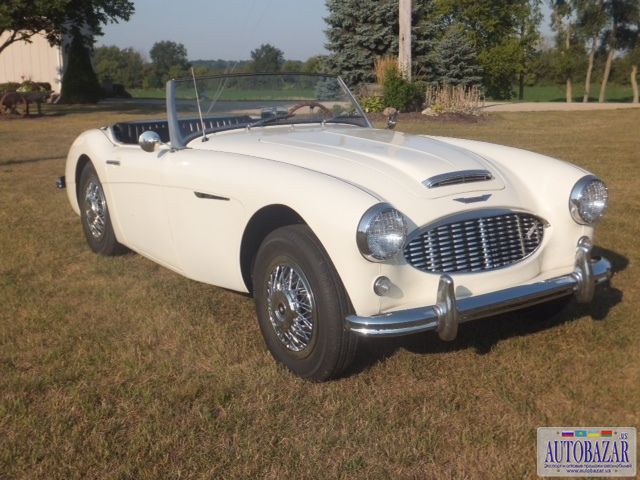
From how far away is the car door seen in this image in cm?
406

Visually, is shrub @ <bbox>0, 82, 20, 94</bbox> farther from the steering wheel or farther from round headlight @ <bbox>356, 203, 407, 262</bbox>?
round headlight @ <bbox>356, 203, 407, 262</bbox>

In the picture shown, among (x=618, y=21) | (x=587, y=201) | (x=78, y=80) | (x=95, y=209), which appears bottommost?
(x=95, y=209)

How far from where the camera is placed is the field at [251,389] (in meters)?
2.53

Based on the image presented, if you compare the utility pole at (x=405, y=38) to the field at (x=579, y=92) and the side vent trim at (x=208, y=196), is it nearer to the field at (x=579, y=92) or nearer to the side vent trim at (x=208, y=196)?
the side vent trim at (x=208, y=196)

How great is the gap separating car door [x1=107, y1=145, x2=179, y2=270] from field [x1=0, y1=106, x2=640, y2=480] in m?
0.32

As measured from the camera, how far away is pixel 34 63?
29969 mm

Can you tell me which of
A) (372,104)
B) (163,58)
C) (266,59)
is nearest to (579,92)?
(163,58)

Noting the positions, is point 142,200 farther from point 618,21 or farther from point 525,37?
point 618,21

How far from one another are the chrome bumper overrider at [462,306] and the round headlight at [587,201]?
19 cm

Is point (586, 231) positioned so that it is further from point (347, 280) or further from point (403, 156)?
point (347, 280)

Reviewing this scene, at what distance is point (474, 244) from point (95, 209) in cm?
310

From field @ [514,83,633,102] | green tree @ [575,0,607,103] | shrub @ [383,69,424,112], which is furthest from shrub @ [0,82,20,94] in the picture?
field @ [514,83,633,102]

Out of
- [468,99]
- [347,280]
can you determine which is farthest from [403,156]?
[468,99]

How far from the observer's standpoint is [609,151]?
36.4 feet
